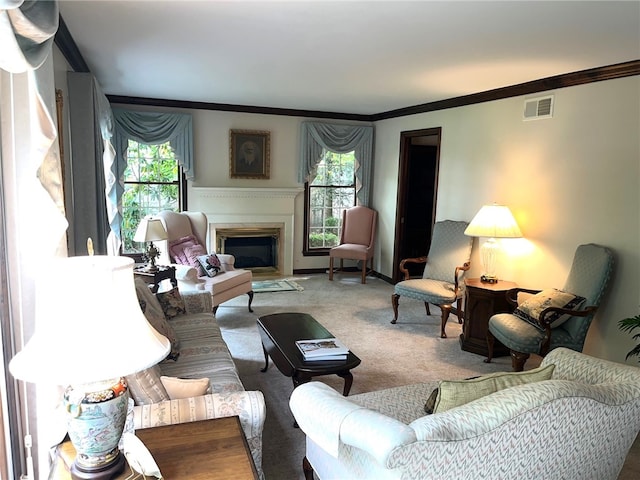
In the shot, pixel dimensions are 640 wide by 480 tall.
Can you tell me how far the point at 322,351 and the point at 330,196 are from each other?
4.48m

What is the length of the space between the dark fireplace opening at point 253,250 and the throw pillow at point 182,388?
470 centimetres

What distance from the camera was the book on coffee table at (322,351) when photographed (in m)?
2.83

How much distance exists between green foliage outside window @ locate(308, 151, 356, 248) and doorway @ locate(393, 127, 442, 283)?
0.97 m

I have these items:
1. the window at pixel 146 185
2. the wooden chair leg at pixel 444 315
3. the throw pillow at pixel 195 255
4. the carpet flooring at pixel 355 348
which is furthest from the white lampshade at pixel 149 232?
the wooden chair leg at pixel 444 315

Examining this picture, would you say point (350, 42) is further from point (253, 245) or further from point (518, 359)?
point (253, 245)

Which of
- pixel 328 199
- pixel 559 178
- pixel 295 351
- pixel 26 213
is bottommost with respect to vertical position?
pixel 295 351

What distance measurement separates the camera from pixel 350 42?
2945 millimetres

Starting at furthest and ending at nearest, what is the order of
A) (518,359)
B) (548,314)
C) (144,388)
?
(518,359)
(548,314)
(144,388)

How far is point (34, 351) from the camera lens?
1216 millimetres

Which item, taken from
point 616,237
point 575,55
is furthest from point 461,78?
point 616,237

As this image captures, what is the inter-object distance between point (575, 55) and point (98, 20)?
3.14 m

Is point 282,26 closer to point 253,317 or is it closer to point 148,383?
point 148,383

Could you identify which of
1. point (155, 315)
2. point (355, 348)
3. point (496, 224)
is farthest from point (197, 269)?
point (496, 224)

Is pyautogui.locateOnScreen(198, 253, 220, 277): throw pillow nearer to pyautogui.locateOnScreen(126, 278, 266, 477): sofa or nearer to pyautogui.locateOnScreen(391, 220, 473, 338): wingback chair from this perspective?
pyautogui.locateOnScreen(126, 278, 266, 477): sofa
